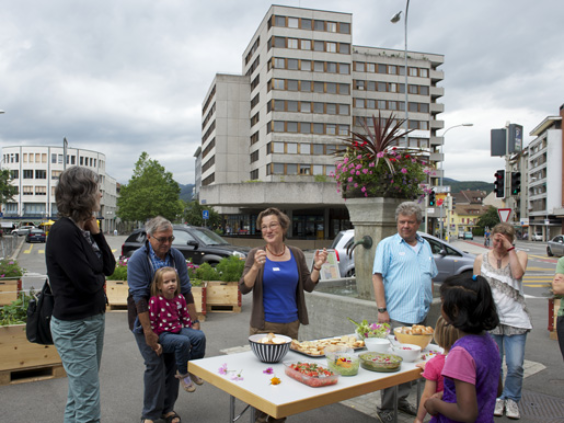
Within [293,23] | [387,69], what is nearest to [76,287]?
[293,23]

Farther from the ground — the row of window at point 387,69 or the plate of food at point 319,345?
the row of window at point 387,69

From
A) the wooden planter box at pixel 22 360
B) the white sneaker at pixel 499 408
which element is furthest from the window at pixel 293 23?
the white sneaker at pixel 499 408

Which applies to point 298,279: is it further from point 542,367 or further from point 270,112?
point 270,112

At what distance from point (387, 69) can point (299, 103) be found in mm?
17679

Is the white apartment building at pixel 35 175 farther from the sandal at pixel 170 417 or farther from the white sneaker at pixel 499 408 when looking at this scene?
the white sneaker at pixel 499 408

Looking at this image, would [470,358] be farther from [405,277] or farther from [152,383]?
[152,383]

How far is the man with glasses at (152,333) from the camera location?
3971mm

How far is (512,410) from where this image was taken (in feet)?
15.0

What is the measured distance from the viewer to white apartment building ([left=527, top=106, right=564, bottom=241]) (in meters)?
78.5

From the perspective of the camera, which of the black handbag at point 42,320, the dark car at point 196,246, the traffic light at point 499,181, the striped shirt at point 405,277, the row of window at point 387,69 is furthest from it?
→ the row of window at point 387,69

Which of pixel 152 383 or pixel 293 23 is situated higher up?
pixel 293 23

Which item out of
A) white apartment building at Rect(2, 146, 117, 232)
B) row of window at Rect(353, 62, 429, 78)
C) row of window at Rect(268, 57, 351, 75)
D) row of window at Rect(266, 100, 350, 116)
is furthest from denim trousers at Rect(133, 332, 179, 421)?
white apartment building at Rect(2, 146, 117, 232)

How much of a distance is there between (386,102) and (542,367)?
199 feet

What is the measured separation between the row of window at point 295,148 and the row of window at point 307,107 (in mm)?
3838
